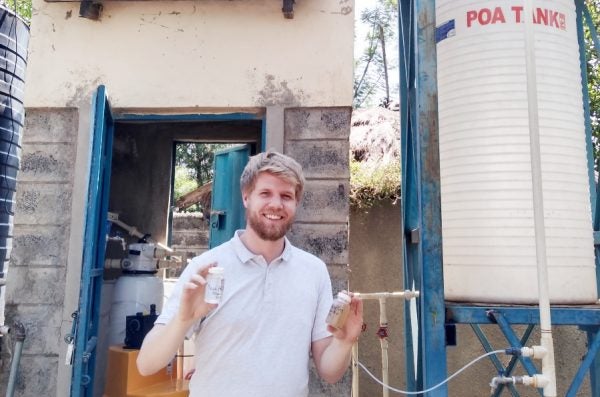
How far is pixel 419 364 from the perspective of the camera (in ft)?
8.26

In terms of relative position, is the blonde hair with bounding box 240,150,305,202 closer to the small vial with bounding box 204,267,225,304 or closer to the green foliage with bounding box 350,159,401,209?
the small vial with bounding box 204,267,225,304

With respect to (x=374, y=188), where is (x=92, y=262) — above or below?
below

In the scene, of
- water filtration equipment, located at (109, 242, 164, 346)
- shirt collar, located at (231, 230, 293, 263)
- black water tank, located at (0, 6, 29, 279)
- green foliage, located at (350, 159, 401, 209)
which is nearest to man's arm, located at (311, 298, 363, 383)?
shirt collar, located at (231, 230, 293, 263)

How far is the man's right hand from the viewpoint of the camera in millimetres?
1502

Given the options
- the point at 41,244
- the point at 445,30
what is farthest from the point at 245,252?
the point at 41,244

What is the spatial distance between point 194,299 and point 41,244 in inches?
92.5

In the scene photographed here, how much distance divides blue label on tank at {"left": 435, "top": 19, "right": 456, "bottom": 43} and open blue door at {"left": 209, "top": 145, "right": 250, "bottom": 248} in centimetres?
300

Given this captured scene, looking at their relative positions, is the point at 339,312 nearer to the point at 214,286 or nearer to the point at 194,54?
the point at 214,286

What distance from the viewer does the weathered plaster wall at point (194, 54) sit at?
11.2 ft

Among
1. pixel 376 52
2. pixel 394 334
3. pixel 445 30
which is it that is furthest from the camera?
pixel 376 52

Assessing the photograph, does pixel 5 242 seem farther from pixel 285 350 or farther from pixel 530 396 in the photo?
pixel 530 396

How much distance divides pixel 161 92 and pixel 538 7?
2.46 meters

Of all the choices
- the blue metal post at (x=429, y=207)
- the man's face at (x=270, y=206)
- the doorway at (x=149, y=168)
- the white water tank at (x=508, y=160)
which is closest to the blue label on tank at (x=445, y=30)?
the white water tank at (x=508, y=160)

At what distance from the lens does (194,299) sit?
5.00 feet
